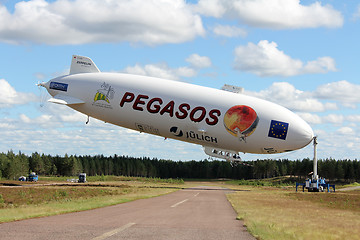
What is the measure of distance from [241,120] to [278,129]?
4328mm

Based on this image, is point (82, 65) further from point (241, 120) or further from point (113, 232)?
point (113, 232)

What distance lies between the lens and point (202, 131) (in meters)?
50.7

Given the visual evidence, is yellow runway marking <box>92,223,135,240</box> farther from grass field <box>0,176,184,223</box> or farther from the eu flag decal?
the eu flag decal

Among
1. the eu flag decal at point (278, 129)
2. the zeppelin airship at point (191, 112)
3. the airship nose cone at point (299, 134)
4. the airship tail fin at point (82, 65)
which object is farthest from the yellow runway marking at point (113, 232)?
the airship tail fin at point (82, 65)

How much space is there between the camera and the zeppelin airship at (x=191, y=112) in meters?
50.3

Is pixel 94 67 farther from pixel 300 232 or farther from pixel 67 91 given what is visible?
pixel 300 232

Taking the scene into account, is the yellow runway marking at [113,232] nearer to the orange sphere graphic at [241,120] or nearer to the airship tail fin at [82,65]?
the orange sphere graphic at [241,120]

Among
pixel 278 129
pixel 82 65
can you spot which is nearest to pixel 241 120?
pixel 278 129

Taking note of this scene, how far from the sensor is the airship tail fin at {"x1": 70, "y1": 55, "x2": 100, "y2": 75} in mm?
56719

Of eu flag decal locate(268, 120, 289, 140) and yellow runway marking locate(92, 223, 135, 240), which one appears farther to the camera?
eu flag decal locate(268, 120, 289, 140)

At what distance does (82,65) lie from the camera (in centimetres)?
5688

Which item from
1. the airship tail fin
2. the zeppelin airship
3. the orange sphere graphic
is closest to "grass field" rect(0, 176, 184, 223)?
the zeppelin airship

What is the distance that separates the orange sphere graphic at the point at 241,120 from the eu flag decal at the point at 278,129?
185 cm

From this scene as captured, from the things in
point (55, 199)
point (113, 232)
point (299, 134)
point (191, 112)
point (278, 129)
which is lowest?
point (55, 199)
